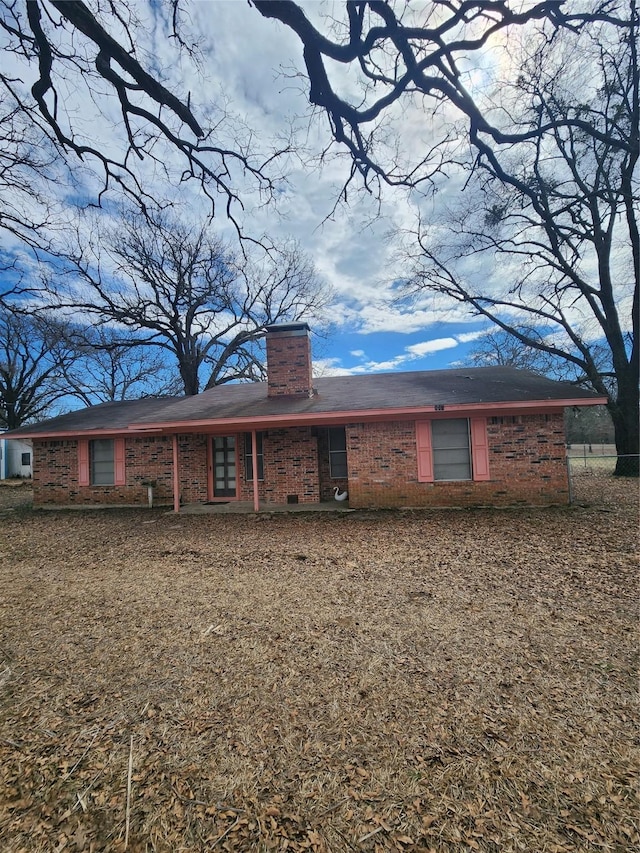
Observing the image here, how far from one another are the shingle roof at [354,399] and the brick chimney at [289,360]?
41cm

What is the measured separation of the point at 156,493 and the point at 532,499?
9.78 meters

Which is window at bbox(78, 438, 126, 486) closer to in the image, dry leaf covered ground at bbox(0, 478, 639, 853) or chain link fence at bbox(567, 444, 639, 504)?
dry leaf covered ground at bbox(0, 478, 639, 853)

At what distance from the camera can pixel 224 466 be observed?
35.8 feet

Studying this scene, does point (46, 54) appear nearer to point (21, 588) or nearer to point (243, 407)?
point (21, 588)

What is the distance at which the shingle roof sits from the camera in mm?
8398

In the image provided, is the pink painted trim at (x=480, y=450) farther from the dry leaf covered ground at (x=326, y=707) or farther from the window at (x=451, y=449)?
the dry leaf covered ground at (x=326, y=707)

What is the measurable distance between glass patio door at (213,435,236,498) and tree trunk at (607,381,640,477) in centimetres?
1321

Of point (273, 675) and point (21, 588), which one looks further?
point (21, 588)

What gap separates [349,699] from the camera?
8.36ft

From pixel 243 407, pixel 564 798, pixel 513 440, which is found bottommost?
pixel 564 798

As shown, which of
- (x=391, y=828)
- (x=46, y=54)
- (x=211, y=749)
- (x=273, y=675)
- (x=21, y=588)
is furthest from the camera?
(x=21, y=588)

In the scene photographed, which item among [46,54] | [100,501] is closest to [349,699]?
[46,54]

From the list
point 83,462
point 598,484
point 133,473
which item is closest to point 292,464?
point 133,473

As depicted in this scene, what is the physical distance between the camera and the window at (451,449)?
29.2 ft
